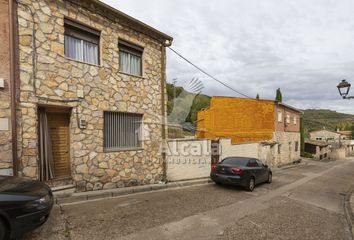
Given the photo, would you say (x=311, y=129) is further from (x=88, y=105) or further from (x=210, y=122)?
(x=88, y=105)

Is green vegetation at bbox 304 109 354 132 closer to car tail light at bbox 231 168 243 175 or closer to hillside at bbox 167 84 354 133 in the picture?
hillside at bbox 167 84 354 133

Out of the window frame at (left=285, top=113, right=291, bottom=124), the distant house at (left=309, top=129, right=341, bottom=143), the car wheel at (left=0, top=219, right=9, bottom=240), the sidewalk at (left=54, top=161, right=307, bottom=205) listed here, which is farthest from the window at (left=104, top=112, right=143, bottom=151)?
the distant house at (left=309, top=129, right=341, bottom=143)

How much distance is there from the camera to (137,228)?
485 cm

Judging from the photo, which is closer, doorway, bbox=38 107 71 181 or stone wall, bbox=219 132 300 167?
doorway, bbox=38 107 71 181

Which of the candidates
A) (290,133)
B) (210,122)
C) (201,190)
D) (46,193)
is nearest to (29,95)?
(46,193)

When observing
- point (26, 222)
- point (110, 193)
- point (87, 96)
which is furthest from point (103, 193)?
point (26, 222)

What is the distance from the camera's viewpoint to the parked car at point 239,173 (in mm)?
9398

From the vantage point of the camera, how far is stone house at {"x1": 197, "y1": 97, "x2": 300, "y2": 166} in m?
20.4

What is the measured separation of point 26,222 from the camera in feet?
11.8

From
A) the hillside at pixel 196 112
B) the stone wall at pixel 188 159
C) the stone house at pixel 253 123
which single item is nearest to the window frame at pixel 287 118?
the stone house at pixel 253 123

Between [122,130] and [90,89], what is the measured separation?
2.03 m

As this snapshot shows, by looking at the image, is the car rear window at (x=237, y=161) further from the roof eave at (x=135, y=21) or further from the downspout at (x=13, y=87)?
the downspout at (x=13, y=87)

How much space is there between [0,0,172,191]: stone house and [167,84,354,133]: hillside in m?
5.03

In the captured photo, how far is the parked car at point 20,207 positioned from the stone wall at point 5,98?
2037 mm
